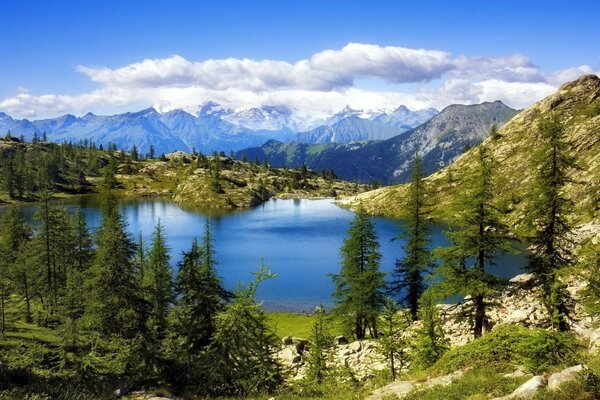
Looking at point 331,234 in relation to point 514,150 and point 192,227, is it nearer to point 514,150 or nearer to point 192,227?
point 192,227

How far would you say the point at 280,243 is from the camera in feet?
407

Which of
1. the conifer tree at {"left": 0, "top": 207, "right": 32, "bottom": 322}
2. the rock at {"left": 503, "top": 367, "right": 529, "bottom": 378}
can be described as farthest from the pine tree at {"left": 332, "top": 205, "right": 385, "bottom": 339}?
the conifer tree at {"left": 0, "top": 207, "right": 32, "bottom": 322}

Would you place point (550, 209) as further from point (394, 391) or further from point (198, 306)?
point (198, 306)

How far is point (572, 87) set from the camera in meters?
168

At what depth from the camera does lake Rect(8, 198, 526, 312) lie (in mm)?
78250

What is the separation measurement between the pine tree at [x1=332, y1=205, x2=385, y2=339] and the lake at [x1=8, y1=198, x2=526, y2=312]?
26.5 ft

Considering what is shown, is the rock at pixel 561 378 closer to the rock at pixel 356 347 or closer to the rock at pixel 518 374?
the rock at pixel 518 374

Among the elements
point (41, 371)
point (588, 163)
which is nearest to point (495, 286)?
point (41, 371)

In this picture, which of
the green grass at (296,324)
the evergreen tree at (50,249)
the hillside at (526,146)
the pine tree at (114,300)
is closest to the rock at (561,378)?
the pine tree at (114,300)

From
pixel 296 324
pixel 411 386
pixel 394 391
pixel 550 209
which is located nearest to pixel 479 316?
pixel 550 209

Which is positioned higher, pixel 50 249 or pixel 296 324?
pixel 50 249

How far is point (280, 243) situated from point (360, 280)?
264 feet

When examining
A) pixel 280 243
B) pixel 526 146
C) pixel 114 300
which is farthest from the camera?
pixel 526 146

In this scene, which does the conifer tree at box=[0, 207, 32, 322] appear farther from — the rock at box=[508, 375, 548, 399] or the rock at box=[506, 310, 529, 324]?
the rock at box=[506, 310, 529, 324]
